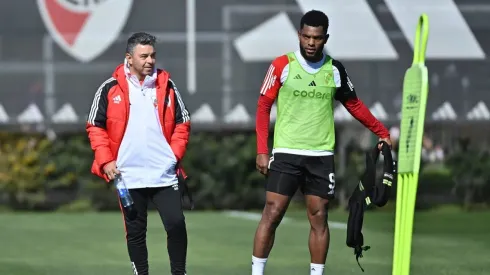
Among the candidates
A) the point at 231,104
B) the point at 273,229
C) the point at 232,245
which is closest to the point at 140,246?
the point at 273,229

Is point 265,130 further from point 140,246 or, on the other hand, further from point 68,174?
point 68,174

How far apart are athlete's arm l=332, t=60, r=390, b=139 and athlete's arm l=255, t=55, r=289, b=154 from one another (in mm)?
373

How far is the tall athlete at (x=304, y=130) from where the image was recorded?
29.9ft

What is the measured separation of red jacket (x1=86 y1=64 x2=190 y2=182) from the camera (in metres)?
8.95

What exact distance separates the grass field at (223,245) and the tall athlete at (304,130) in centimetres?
238

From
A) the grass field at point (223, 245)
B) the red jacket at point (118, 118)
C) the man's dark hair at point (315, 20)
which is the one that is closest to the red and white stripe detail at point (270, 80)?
the man's dark hair at point (315, 20)

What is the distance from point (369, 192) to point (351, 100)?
2.28 feet

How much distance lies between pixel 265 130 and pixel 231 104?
498 inches

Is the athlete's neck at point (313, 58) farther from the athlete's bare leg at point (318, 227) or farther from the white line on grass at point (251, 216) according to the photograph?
the white line on grass at point (251, 216)

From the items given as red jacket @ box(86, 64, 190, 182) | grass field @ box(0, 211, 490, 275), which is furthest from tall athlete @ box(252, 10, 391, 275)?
grass field @ box(0, 211, 490, 275)

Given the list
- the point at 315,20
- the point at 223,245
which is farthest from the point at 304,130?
the point at 223,245

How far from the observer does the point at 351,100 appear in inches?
371

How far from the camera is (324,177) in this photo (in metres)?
9.25

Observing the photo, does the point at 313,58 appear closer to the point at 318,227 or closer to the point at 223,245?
the point at 318,227
